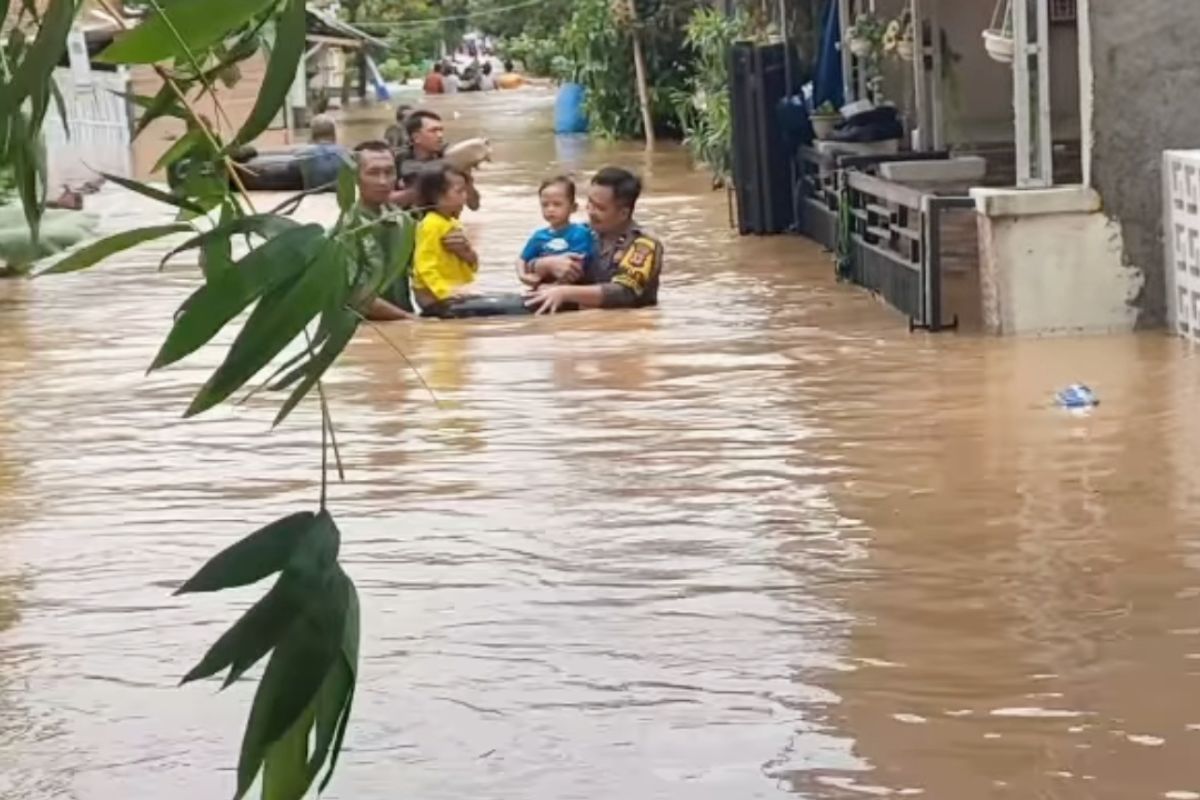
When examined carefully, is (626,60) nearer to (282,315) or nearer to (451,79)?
(282,315)

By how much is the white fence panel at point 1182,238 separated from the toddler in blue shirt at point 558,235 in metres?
3.40

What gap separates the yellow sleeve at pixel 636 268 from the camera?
1280 centimetres

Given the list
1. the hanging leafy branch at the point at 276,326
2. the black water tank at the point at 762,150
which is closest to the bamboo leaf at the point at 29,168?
the hanging leafy branch at the point at 276,326

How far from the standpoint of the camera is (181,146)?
1852mm

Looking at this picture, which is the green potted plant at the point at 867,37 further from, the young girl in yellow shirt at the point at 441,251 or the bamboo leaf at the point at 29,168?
the bamboo leaf at the point at 29,168

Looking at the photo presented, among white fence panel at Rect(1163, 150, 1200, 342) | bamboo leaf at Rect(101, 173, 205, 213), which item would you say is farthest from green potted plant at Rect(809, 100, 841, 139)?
bamboo leaf at Rect(101, 173, 205, 213)

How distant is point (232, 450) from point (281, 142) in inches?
824

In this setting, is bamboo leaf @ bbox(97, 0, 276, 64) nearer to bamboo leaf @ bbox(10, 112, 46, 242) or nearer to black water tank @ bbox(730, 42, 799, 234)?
bamboo leaf @ bbox(10, 112, 46, 242)

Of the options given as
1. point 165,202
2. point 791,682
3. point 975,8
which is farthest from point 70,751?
point 975,8

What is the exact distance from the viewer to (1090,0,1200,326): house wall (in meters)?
10.8

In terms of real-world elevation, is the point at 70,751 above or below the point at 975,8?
below

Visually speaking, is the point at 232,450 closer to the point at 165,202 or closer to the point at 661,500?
the point at 661,500

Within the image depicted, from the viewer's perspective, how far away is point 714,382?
1030 cm

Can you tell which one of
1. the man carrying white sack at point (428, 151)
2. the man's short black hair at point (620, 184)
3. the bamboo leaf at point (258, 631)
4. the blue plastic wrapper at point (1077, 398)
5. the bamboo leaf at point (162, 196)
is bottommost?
the blue plastic wrapper at point (1077, 398)
